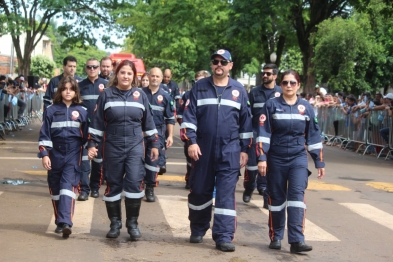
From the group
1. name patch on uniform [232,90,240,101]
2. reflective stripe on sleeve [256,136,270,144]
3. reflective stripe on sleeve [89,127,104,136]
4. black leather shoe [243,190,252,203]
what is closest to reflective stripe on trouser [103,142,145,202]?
reflective stripe on sleeve [89,127,104,136]

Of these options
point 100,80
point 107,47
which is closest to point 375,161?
point 100,80

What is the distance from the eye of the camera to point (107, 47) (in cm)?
3647

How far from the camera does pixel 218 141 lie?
293 inches

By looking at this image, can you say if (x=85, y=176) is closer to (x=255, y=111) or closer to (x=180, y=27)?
(x=255, y=111)

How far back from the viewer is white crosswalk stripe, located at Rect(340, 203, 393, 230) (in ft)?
31.3

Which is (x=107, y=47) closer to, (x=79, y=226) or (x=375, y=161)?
(x=375, y=161)

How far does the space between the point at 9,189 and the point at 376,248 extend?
577 centimetres

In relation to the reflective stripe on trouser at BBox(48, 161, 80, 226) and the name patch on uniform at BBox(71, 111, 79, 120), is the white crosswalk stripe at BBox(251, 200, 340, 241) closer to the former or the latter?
the reflective stripe on trouser at BBox(48, 161, 80, 226)

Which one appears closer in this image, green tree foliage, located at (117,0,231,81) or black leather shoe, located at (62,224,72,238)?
black leather shoe, located at (62,224,72,238)

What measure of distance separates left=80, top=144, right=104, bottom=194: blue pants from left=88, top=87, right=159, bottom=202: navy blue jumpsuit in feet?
8.37

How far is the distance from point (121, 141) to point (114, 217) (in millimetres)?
823

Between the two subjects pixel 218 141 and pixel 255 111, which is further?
pixel 255 111

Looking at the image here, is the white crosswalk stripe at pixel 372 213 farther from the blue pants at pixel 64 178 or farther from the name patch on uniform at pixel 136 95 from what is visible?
the blue pants at pixel 64 178

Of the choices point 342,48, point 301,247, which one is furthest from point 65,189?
point 342,48
